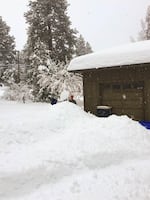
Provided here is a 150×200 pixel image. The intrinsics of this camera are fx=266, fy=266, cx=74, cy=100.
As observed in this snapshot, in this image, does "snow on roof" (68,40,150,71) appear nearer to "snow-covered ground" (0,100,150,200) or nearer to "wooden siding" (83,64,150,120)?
"wooden siding" (83,64,150,120)

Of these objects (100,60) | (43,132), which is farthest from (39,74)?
(43,132)

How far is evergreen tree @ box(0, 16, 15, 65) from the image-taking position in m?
33.7

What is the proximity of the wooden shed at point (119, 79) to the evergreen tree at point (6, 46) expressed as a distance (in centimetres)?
2146

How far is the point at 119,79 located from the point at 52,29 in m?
14.6

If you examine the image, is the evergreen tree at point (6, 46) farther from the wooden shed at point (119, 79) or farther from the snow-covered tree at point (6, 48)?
the wooden shed at point (119, 79)

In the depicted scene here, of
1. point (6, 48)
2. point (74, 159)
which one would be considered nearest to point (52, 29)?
point (6, 48)

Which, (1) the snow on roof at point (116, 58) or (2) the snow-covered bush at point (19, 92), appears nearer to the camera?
(1) the snow on roof at point (116, 58)

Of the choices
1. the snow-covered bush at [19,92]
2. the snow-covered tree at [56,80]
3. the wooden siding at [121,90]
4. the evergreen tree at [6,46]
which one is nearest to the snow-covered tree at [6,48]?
the evergreen tree at [6,46]

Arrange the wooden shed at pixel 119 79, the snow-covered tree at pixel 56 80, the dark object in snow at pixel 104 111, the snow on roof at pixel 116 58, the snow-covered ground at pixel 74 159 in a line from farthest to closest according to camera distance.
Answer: the snow-covered tree at pixel 56 80 < the dark object in snow at pixel 104 111 < the wooden shed at pixel 119 79 < the snow on roof at pixel 116 58 < the snow-covered ground at pixel 74 159

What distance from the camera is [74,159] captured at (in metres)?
6.75

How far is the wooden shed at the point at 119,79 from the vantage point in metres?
12.5

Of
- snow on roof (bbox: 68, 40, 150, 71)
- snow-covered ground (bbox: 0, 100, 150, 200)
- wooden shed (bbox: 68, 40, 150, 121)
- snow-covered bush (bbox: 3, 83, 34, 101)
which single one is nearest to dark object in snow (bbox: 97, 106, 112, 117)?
wooden shed (bbox: 68, 40, 150, 121)

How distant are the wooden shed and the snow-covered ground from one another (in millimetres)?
3819

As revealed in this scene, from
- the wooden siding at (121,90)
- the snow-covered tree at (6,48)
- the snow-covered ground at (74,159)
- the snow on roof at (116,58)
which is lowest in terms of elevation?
the snow-covered ground at (74,159)
